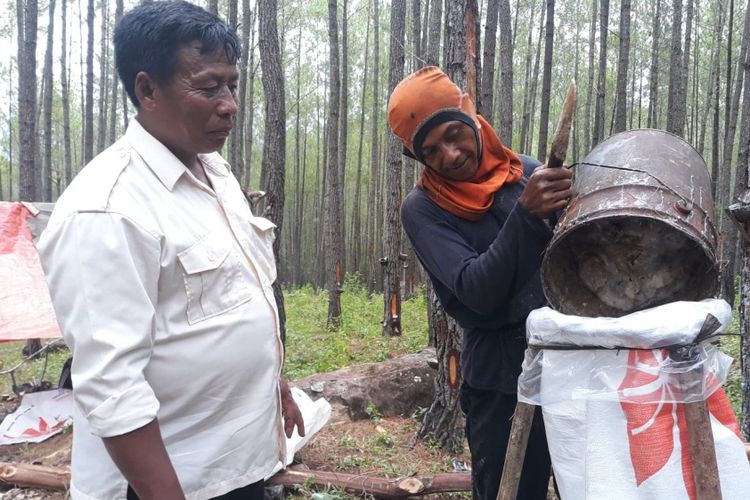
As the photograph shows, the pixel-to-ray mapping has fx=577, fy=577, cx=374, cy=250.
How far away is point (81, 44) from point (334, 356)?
532 inches

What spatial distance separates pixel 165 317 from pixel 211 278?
0.41 ft

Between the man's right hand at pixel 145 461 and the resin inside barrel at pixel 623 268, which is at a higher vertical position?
the resin inside barrel at pixel 623 268

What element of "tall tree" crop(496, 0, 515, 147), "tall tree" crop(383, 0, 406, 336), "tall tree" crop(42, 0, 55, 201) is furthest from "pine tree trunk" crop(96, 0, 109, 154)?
"tall tree" crop(496, 0, 515, 147)

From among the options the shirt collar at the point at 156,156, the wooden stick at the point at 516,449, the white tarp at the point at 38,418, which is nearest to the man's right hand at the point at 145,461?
the shirt collar at the point at 156,156

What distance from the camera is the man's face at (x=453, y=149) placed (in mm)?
1562

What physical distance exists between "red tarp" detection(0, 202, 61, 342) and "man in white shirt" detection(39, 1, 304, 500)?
3740 mm

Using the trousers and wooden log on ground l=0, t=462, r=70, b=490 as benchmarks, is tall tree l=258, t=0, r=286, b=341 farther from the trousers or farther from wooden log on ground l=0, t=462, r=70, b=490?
the trousers

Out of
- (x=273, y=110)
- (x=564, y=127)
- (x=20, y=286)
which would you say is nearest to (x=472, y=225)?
(x=564, y=127)

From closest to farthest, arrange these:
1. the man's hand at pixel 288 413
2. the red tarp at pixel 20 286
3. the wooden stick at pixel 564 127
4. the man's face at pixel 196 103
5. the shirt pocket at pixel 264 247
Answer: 1. the wooden stick at pixel 564 127
2. the man's face at pixel 196 103
3. the shirt pocket at pixel 264 247
4. the man's hand at pixel 288 413
5. the red tarp at pixel 20 286

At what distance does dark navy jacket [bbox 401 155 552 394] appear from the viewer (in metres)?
1.43

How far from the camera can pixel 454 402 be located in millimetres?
3426

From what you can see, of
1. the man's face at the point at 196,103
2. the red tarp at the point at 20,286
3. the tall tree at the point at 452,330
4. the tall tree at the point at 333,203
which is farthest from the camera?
the tall tree at the point at 333,203

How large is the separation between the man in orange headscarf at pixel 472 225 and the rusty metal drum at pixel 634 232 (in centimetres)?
14

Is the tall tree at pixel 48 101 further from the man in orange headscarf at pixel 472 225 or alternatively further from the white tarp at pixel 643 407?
the white tarp at pixel 643 407
